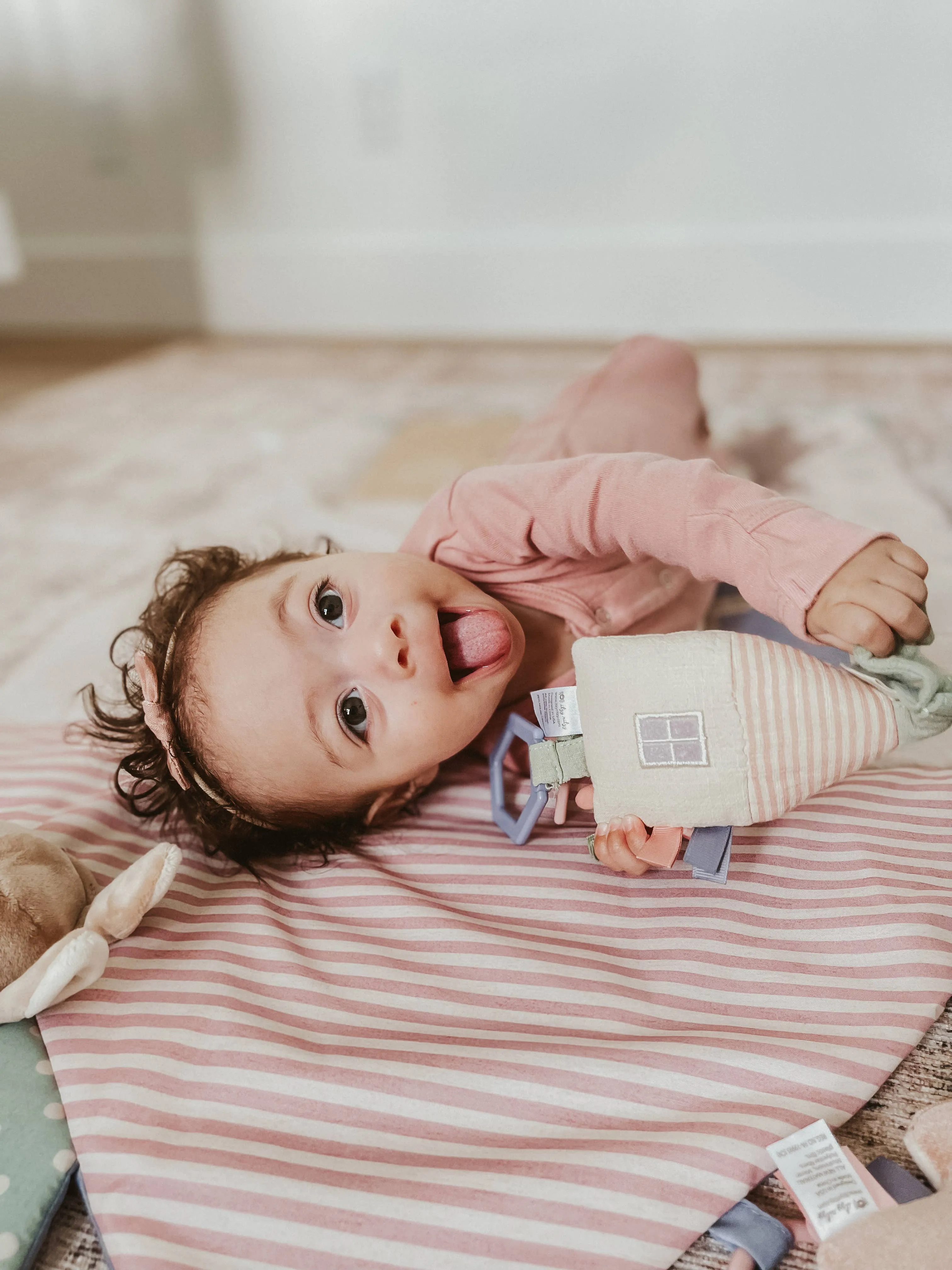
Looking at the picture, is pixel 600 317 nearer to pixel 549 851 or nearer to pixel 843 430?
pixel 843 430

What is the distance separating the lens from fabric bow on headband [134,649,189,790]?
2.52 ft

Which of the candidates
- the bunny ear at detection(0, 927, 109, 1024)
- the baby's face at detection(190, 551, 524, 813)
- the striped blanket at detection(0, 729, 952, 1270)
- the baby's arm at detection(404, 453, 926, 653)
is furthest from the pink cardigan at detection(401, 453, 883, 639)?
the bunny ear at detection(0, 927, 109, 1024)

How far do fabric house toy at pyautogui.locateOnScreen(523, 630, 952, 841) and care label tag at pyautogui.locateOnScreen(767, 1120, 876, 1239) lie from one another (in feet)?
0.63

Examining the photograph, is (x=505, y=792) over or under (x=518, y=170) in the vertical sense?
under

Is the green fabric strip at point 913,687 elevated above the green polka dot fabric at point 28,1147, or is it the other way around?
the green fabric strip at point 913,687

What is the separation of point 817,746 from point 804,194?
176 cm

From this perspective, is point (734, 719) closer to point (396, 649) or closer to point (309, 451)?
point (396, 649)

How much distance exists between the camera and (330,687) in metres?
0.73

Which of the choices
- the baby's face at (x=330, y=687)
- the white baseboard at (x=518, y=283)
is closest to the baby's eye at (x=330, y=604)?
the baby's face at (x=330, y=687)

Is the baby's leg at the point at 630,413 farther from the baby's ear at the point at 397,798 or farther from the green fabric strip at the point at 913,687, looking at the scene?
the green fabric strip at the point at 913,687

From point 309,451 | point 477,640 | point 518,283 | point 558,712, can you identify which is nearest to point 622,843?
point 558,712

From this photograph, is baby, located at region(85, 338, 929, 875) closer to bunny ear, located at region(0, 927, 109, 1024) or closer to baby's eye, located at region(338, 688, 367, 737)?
baby's eye, located at region(338, 688, 367, 737)

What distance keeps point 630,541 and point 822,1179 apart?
46 centimetres

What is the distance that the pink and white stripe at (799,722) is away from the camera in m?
0.59
